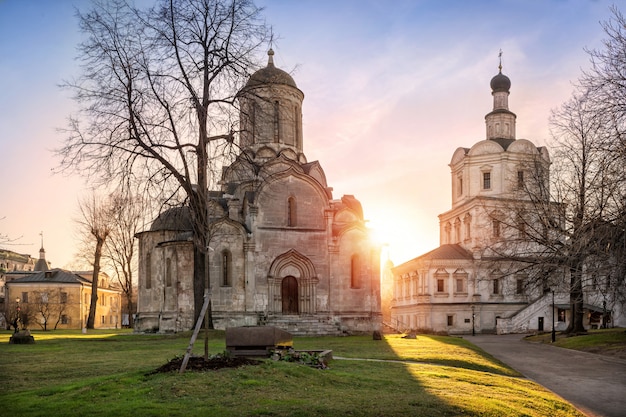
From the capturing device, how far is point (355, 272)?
120ft

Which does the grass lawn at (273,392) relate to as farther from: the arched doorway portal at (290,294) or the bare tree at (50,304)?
the bare tree at (50,304)

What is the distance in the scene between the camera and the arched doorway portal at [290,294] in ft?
117

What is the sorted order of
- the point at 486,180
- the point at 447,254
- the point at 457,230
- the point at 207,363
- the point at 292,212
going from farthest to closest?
the point at 457,230 → the point at 486,180 → the point at 447,254 → the point at 292,212 → the point at 207,363

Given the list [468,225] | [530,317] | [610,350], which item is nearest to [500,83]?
[468,225]

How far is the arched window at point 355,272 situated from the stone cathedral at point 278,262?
6 centimetres

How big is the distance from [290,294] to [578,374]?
65.0 feet

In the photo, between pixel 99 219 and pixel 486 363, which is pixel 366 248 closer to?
pixel 486 363

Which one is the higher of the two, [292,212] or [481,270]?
[292,212]

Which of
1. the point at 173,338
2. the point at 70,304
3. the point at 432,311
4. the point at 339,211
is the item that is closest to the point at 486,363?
the point at 173,338

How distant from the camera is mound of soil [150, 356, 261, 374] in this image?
1237 centimetres

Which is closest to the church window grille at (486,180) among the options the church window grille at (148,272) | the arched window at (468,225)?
the arched window at (468,225)

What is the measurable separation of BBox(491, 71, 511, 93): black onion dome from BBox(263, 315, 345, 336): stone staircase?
1248 inches

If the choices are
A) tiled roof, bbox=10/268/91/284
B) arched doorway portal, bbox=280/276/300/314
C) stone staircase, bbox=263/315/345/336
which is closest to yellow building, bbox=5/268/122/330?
tiled roof, bbox=10/268/91/284

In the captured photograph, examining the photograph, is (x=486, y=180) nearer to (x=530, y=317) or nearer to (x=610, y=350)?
(x=530, y=317)
